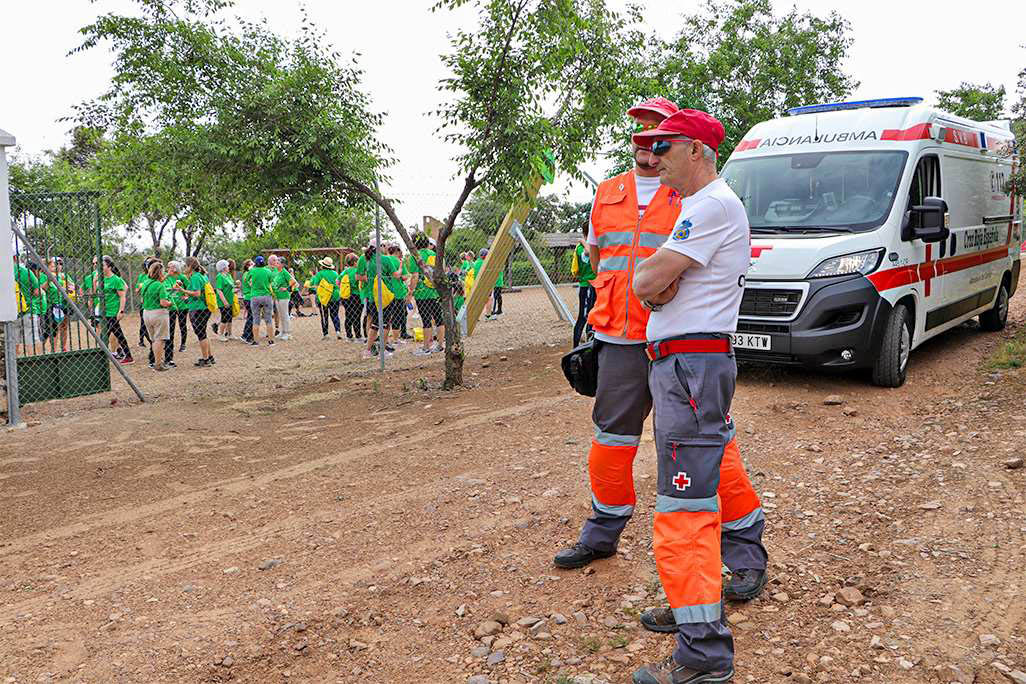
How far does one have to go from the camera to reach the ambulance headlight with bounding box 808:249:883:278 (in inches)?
296

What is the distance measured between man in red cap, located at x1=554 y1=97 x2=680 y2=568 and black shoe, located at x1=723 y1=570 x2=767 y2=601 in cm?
58

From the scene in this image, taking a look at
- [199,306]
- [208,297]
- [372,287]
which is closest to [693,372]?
[372,287]

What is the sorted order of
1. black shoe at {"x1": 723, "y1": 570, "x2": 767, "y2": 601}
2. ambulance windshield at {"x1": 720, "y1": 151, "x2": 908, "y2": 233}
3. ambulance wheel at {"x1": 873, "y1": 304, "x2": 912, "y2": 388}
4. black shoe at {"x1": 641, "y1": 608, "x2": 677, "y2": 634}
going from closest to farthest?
1. black shoe at {"x1": 641, "y1": 608, "x2": 677, "y2": 634}
2. black shoe at {"x1": 723, "y1": 570, "x2": 767, "y2": 601}
3. ambulance wheel at {"x1": 873, "y1": 304, "x2": 912, "y2": 388}
4. ambulance windshield at {"x1": 720, "y1": 151, "x2": 908, "y2": 233}

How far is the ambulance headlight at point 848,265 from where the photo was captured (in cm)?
751

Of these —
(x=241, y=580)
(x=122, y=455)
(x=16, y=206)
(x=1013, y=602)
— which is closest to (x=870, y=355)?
(x=1013, y=602)

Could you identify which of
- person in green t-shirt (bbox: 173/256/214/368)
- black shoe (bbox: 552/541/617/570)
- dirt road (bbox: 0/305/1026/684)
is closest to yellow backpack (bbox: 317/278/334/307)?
person in green t-shirt (bbox: 173/256/214/368)

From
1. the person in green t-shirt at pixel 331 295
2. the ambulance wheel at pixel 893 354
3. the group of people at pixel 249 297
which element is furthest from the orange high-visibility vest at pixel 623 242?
the person in green t-shirt at pixel 331 295

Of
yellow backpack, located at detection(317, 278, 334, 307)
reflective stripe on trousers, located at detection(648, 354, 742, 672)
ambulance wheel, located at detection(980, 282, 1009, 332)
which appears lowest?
reflective stripe on trousers, located at detection(648, 354, 742, 672)

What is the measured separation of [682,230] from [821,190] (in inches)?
228

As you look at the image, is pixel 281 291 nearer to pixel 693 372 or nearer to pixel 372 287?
pixel 372 287

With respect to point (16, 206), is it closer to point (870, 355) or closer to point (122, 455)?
point (122, 455)

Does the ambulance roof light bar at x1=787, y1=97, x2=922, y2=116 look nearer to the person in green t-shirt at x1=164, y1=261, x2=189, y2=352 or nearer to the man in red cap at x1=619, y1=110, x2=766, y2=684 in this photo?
the man in red cap at x1=619, y1=110, x2=766, y2=684

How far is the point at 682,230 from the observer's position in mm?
3021

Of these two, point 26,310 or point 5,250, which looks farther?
point 26,310
